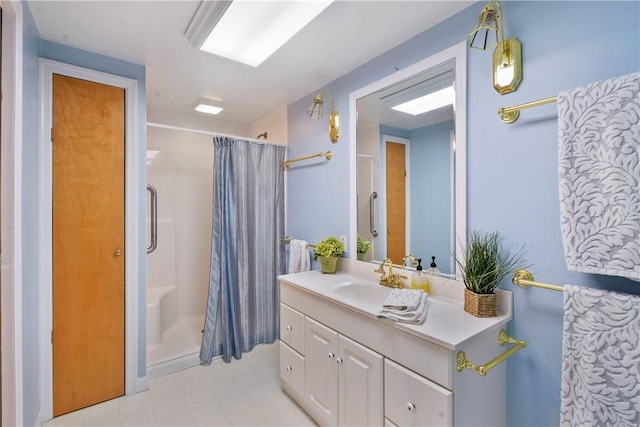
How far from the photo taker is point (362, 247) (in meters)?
2.13

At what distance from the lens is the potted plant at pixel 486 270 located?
1.30 metres

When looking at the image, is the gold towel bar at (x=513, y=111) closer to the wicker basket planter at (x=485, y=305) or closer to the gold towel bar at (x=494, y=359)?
the wicker basket planter at (x=485, y=305)

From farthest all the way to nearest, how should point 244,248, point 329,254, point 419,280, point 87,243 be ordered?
point 244,248, point 329,254, point 87,243, point 419,280

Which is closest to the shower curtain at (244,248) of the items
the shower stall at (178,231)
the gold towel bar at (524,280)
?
the shower stall at (178,231)

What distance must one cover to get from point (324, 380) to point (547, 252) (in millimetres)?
1286

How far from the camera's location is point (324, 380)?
1669 mm

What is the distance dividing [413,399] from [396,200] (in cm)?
110

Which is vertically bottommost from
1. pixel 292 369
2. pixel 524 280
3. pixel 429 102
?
pixel 292 369

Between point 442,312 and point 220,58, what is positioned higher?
point 220,58

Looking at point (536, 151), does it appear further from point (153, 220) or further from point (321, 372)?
point (153, 220)

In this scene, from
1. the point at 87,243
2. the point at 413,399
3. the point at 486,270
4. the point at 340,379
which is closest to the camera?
the point at 413,399

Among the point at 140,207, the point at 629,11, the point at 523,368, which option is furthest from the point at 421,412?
the point at 140,207

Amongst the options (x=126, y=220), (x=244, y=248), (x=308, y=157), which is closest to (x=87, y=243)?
(x=126, y=220)

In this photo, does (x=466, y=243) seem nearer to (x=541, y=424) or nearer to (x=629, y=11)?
(x=541, y=424)
